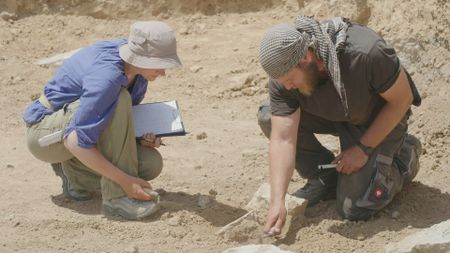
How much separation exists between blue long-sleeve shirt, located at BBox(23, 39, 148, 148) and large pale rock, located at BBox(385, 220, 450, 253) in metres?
1.51

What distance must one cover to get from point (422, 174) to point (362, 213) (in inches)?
27.4

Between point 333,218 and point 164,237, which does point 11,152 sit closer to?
point 164,237

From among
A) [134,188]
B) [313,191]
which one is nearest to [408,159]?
[313,191]

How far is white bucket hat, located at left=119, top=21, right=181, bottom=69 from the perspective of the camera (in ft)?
13.0

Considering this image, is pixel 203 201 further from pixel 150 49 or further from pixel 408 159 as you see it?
Answer: pixel 408 159

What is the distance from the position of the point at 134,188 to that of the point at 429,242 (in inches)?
60.7

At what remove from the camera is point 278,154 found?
391cm

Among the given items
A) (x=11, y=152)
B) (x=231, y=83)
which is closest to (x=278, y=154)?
(x=11, y=152)

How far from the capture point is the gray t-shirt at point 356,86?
372cm

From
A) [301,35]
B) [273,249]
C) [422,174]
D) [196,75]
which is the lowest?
[196,75]

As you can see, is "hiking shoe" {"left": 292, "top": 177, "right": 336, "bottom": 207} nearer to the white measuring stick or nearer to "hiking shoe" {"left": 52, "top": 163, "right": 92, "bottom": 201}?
the white measuring stick

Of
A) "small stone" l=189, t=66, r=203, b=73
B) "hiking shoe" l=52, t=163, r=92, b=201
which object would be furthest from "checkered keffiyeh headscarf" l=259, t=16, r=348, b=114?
"small stone" l=189, t=66, r=203, b=73

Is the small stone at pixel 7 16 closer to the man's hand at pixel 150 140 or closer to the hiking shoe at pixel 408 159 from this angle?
the man's hand at pixel 150 140

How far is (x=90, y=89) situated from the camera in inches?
155
